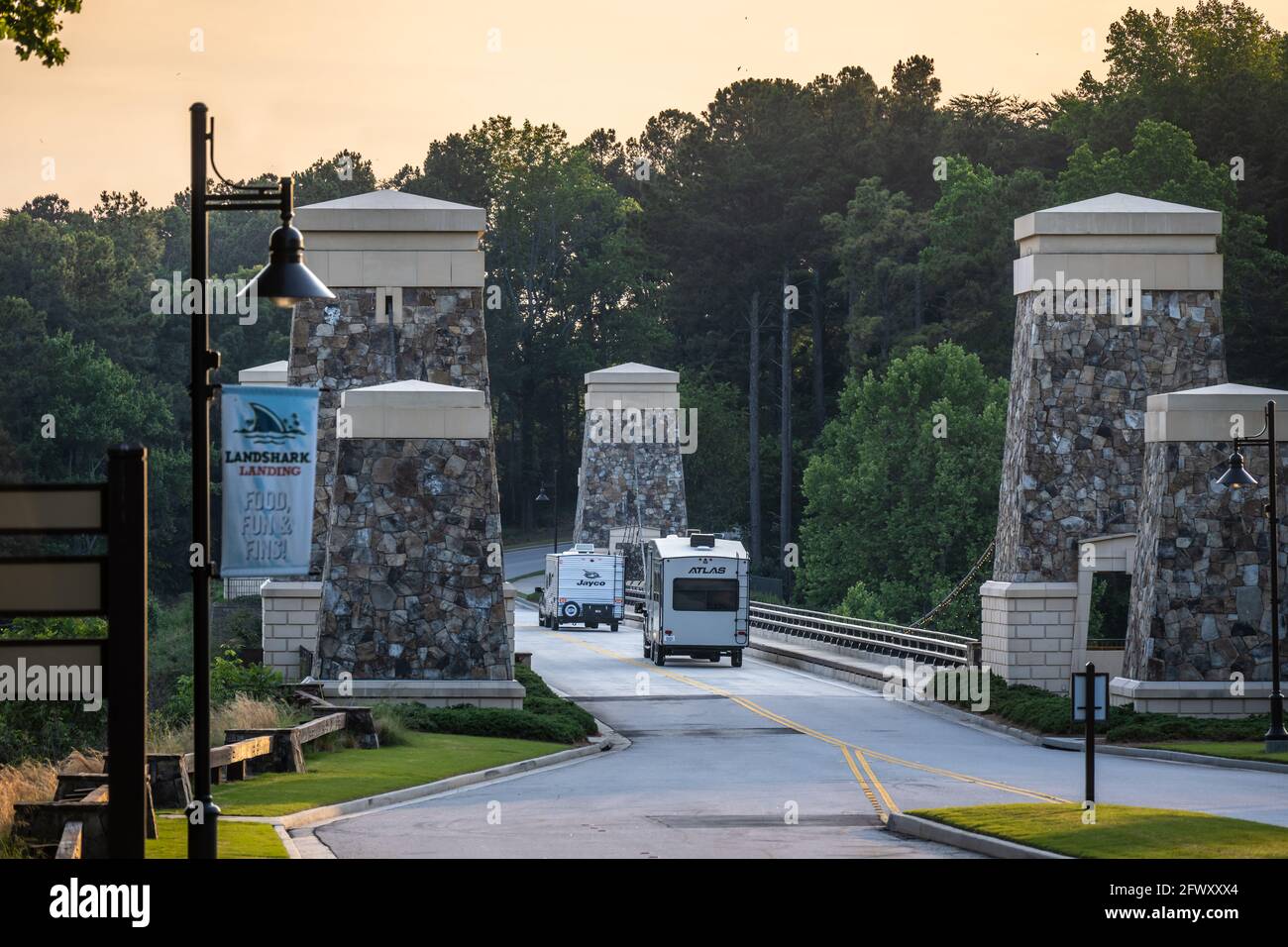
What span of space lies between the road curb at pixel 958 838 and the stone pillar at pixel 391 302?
22.2m

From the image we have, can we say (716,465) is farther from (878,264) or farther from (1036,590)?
(1036,590)

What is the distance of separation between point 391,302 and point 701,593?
13464 millimetres

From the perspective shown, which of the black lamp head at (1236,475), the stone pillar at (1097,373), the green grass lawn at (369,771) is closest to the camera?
the green grass lawn at (369,771)

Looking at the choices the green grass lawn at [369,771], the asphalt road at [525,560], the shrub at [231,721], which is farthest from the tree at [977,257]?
the shrub at [231,721]

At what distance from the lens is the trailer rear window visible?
163 ft

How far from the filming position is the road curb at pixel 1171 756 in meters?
28.6

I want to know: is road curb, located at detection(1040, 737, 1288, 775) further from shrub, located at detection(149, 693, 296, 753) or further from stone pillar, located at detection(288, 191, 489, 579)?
stone pillar, located at detection(288, 191, 489, 579)

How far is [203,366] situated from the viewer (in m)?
14.6

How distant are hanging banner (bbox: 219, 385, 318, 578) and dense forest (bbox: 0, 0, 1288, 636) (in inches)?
2142

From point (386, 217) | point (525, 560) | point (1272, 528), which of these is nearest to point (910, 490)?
point (525, 560)

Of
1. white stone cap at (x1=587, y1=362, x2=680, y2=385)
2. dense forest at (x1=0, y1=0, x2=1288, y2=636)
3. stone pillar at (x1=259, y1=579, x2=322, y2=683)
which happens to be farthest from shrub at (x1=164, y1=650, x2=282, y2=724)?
white stone cap at (x1=587, y1=362, x2=680, y2=385)

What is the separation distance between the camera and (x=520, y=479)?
12031cm

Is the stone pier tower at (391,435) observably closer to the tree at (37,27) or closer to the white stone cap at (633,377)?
the tree at (37,27)
